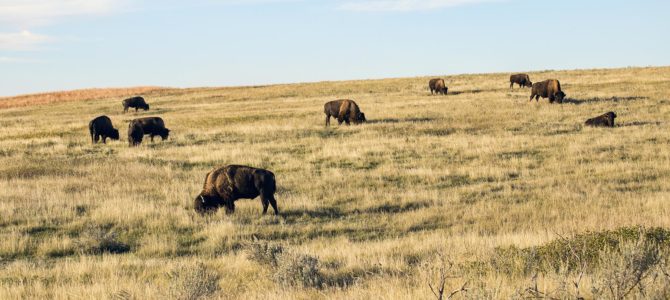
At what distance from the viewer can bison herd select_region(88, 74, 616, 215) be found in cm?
1330

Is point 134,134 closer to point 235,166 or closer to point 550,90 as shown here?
point 235,166

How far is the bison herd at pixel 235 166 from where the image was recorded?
13.3 meters

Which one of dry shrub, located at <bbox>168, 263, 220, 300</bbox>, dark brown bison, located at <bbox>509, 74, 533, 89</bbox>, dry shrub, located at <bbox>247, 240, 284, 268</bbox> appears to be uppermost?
dark brown bison, located at <bbox>509, 74, 533, 89</bbox>

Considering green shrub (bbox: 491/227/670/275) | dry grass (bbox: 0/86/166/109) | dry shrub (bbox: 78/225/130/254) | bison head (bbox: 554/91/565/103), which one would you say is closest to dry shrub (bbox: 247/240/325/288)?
green shrub (bbox: 491/227/670/275)

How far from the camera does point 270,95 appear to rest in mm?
62719

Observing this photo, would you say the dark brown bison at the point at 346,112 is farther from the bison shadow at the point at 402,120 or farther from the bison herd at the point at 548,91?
the bison shadow at the point at 402,120

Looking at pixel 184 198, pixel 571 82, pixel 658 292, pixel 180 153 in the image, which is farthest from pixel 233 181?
pixel 571 82

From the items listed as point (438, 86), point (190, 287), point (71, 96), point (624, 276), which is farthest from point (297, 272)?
point (71, 96)

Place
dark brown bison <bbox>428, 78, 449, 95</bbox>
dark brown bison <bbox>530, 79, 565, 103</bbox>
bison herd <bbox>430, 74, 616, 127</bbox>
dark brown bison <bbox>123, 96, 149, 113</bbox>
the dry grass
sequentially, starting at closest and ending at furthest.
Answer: bison herd <bbox>430, 74, 616, 127</bbox>
dark brown bison <bbox>530, 79, 565, 103</bbox>
dark brown bison <bbox>123, 96, 149, 113</bbox>
dark brown bison <bbox>428, 78, 449, 95</bbox>
the dry grass

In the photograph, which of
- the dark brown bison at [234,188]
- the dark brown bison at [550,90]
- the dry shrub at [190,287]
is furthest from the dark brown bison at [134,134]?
the dark brown bison at [550,90]

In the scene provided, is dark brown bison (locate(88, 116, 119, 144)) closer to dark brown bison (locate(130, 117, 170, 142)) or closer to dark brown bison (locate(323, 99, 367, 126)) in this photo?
dark brown bison (locate(130, 117, 170, 142))

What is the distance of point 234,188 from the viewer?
1334 centimetres

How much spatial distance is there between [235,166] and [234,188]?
484 mm

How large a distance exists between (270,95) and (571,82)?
2718 centimetres
